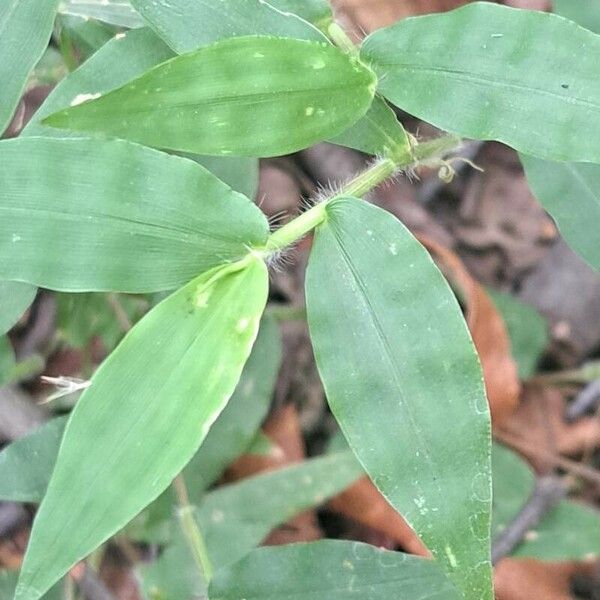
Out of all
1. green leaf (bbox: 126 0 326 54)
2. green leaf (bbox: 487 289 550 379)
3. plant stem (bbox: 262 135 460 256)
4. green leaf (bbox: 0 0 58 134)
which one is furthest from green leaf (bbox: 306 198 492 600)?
green leaf (bbox: 487 289 550 379)

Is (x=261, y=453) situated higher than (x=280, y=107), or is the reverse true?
(x=280, y=107)

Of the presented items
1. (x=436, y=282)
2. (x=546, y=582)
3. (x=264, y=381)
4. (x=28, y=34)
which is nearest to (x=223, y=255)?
(x=436, y=282)

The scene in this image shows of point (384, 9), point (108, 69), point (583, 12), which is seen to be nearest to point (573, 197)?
point (583, 12)

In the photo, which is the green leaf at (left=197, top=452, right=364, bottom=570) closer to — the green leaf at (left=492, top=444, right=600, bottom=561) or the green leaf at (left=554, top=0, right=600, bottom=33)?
the green leaf at (left=492, top=444, right=600, bottom=561)

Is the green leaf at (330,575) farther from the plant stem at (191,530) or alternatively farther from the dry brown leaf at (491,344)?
the dry brown leaf at (491,344)

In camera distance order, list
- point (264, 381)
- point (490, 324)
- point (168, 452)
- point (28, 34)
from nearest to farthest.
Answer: point (168, 452) < point (28, 34) < point (264, 381) < point (490, 324)

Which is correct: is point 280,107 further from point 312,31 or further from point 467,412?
point 467,412

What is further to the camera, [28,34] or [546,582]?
[546,582]
